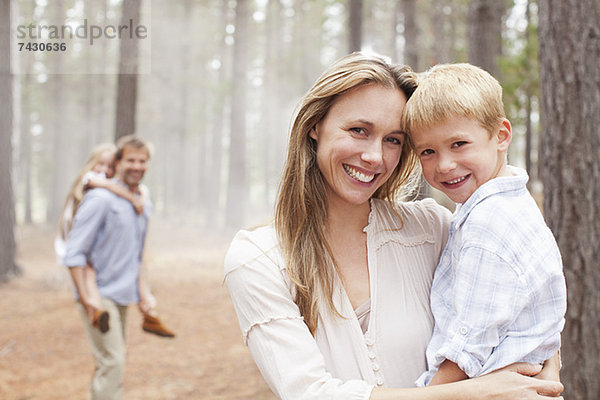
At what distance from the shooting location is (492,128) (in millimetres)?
2070

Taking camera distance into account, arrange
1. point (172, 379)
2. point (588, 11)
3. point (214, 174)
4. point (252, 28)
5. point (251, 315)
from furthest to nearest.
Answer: point (252, 28) → point (214, 174) → point (172, 379) → point (588, 11) → point (251, 315)

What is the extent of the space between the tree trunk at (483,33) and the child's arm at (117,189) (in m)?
5.01

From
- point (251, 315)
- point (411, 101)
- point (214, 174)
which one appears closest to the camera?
point (251, 315)

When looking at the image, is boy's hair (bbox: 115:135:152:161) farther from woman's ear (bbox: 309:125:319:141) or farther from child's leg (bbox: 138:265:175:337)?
woman's ear (bbox: 309:125:319:141)

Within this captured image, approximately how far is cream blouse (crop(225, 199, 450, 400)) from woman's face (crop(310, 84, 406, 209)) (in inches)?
10.0

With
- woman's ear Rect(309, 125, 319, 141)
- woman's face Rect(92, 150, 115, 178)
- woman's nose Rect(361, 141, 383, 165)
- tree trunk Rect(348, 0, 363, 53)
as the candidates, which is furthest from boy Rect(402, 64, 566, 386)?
tree trunk Rect(348, 0, 363, 53)

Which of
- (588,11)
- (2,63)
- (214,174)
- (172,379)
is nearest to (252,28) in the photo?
(214,174)

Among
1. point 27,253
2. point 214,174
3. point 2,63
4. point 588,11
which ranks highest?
point 2,63

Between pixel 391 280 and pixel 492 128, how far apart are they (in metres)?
0.70

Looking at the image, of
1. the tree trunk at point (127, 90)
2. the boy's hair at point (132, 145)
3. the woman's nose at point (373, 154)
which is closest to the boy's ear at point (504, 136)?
the woman's nose at point (373, 154)

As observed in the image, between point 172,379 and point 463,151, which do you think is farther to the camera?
point 172,379

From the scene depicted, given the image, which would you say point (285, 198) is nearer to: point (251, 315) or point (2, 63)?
point (251, 315)

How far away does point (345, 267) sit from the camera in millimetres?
2139

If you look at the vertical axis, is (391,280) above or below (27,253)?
above
